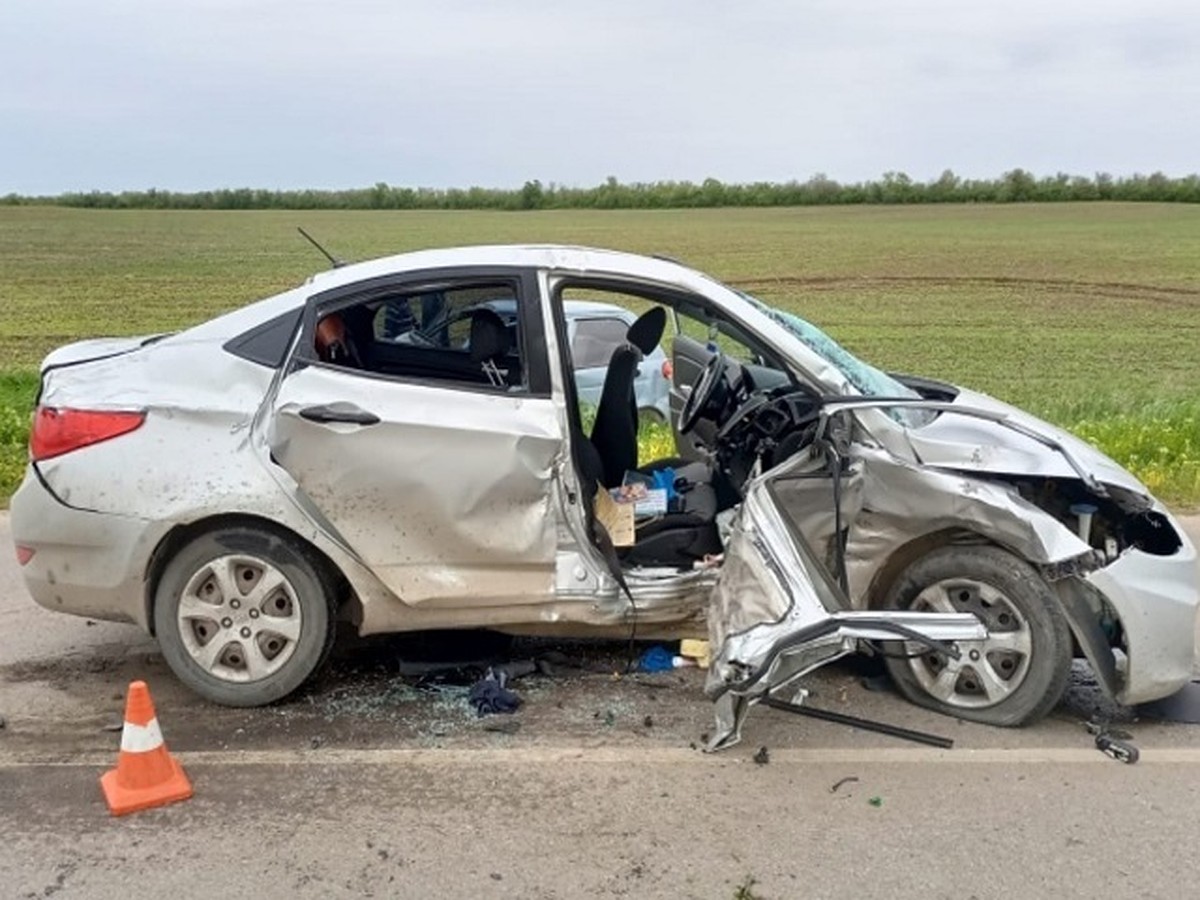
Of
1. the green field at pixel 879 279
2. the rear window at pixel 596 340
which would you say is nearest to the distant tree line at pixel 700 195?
the green field at pixel 879 279

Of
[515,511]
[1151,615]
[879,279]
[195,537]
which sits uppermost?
[515,511]

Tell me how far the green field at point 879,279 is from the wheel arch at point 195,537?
13.6 ft

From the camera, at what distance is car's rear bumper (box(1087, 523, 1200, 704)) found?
414 cm

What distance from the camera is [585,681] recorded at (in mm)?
4762

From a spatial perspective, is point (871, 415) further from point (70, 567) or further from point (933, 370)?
point (933, 370)

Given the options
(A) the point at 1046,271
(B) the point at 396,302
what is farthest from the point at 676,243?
(B) the point at 396,302

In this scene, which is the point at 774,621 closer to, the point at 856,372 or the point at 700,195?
the point at 856,372

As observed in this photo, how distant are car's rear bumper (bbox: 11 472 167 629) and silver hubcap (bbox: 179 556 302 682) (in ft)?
0.68

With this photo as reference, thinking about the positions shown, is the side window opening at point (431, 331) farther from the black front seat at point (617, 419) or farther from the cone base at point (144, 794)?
the cone base at point (144, 794)

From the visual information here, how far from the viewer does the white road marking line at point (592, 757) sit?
406 cm

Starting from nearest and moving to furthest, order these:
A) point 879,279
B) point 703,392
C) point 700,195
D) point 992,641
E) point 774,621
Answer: point 774,621 < point 992,641 < point 703,392 < point 879,279 < point 700,195

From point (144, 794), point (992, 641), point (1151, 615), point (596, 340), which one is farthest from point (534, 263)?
point (596, 340)

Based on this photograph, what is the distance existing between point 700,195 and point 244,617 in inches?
3204

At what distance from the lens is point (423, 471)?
14.2 feet
